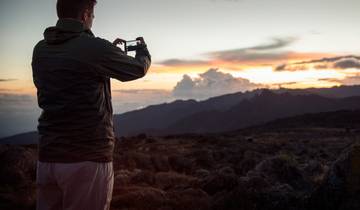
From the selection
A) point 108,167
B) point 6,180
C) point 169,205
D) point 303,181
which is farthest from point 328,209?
point 6,180

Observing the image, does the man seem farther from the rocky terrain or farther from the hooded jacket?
the rocky terrain

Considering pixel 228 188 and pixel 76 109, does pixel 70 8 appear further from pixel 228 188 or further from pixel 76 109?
pixel 228 188

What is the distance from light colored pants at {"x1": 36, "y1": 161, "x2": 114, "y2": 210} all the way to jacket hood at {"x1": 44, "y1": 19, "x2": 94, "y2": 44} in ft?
2.74

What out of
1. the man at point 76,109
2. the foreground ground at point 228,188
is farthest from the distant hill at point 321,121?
the man at point 76,109

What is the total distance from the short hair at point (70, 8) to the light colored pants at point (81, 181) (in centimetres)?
101

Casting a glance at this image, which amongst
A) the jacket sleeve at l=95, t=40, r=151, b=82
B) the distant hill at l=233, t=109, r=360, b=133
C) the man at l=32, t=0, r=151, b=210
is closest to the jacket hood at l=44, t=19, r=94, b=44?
the man at l=32, t=0, r=151, b=210

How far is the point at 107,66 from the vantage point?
3316 millimetres

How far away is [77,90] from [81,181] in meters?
0.59

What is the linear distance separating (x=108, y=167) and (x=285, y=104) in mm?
200837

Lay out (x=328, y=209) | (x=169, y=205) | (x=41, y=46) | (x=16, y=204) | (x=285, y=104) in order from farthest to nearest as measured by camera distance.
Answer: (x=285, y=104)
(x=16, y=204)
(x=169, y=205)
(x=328, y=209)
(x=41, y=46)

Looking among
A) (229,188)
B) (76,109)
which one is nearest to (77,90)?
(76,109)

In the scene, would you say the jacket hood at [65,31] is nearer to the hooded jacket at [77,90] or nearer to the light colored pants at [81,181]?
the hooded jacket at [77,90]

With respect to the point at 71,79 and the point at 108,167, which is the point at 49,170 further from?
the point at 71,79

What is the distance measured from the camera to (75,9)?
341cm
